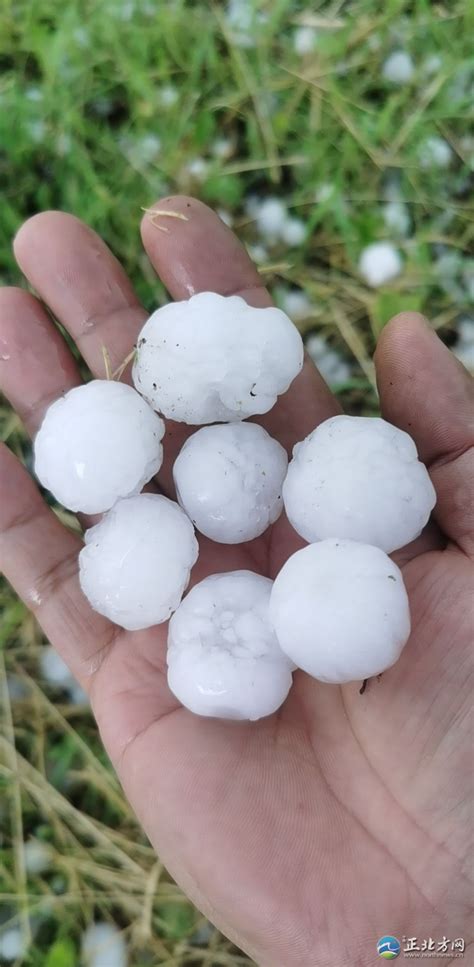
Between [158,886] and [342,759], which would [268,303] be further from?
[158,886]

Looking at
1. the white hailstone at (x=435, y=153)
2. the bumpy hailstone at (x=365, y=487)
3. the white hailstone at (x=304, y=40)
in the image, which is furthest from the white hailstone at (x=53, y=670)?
the white hailstone at (x=304, y=40)

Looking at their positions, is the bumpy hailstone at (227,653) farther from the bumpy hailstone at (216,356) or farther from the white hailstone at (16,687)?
the white hailstone at (16,687)

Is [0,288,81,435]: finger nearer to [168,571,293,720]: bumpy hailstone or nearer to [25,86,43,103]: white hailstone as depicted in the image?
[168,571,293,720]: bumpy hailstone

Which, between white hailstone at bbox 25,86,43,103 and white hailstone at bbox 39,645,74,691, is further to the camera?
white hailstone at bbox 25,86,43,103

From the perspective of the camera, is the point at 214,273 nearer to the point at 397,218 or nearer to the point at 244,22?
the point at 397,218

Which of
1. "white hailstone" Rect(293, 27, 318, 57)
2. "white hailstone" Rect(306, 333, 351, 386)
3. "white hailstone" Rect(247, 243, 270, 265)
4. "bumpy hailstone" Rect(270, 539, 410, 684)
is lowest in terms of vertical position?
"white hailstone" Rect(306, 333, 351, 386)

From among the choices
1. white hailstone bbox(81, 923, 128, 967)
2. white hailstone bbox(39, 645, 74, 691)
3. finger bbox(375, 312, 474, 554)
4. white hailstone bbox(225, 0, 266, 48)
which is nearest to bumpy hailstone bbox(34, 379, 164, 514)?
finger bbox(375, 312, 474, 554)

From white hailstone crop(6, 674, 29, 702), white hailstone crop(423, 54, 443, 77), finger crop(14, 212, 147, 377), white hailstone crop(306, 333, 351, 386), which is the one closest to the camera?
finger crop(14, 212, 147, 377)
